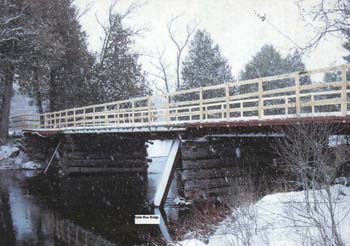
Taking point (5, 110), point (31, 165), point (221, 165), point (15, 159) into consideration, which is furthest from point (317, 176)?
point (5, 110)

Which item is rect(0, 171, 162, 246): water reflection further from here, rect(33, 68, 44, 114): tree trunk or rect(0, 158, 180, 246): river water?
rect(33, 68, 44, 114): tree trunk

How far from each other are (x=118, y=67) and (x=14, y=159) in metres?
11.8

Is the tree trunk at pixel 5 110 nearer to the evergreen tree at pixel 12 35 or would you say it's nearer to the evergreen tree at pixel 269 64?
the evergreen tree at pixel 12 35

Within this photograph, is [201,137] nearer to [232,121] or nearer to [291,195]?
[232,121]

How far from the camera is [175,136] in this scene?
645 inches

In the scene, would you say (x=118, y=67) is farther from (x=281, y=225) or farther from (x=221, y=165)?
(x=281, y=225)

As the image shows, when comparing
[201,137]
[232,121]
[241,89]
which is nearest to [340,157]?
[232,121]

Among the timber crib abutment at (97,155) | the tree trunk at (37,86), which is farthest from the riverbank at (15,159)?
the tree trunk at (37,86)

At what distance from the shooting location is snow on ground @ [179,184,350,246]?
8.22m

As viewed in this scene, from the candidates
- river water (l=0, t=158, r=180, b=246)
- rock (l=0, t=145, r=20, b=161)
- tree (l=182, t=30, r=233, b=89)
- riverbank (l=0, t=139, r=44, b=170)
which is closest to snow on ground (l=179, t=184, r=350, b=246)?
river water (l=0, t=158, r=180, b=246)

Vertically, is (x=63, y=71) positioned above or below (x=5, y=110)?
above

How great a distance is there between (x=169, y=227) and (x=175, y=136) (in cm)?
424

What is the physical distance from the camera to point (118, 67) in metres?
38.9

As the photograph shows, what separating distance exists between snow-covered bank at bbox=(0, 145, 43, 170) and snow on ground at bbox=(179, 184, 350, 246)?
24461mm
